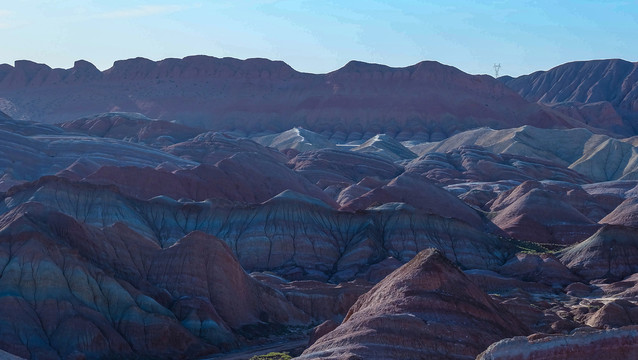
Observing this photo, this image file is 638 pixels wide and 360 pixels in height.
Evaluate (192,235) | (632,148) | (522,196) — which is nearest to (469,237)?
(522,196)

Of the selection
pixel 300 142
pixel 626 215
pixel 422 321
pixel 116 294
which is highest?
pixel 300 142

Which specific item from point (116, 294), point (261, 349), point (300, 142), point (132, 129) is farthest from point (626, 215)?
point (300, 142)

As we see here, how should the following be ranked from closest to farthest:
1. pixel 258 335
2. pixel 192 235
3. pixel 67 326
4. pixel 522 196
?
1. pixel 67 326
2. pixel 258 335
3. pixel 192 235
4. pixel 522 196

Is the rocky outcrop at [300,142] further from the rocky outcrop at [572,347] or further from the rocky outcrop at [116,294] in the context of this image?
the rocky outcrop at [572,347]

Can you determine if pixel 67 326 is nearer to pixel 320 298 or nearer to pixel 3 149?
pixel 320 298

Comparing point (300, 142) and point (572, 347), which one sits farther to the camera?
point (300, 142)

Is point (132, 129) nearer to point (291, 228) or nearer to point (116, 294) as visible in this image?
point (291, 228)

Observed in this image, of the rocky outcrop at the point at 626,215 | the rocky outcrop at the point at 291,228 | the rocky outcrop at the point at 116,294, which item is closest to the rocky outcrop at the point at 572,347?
the rocky outcrop at the point at 116,294
